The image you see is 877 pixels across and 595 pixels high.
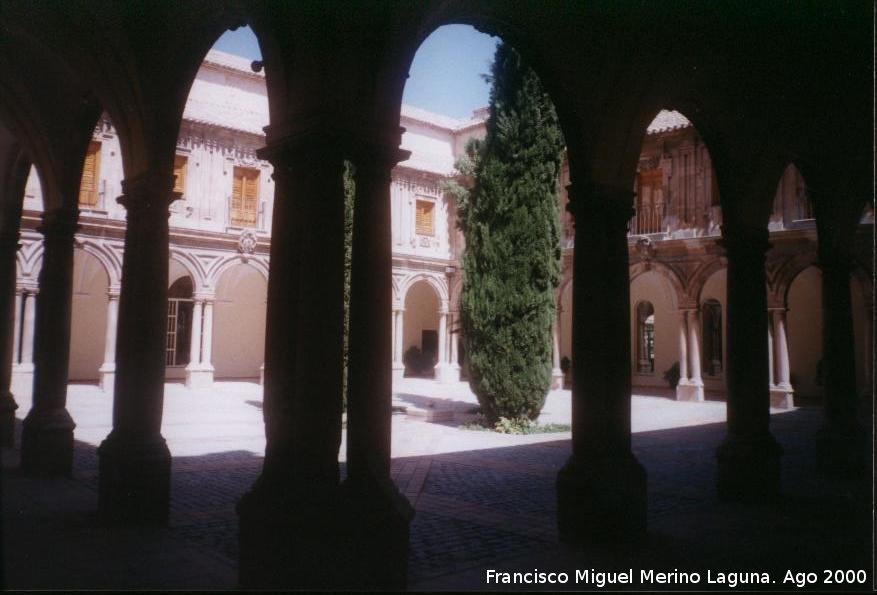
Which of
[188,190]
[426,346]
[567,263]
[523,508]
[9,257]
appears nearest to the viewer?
[523,508]

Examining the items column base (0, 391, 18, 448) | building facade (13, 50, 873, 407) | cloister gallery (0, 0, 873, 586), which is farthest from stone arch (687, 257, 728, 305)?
column base (0, 391, 18, 448)

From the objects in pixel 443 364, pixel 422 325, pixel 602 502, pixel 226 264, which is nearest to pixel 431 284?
pixel 443 364

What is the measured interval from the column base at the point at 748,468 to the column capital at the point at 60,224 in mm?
6743

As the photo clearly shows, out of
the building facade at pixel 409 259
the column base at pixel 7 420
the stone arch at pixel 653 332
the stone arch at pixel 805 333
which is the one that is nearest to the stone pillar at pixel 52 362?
the column base at pixel 7 420

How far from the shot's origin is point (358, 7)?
392 centimetres

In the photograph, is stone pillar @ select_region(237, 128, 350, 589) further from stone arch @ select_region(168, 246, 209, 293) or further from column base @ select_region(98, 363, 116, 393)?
stone arch @ select_region(168, 246, 209, 293)

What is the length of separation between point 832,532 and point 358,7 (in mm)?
5054

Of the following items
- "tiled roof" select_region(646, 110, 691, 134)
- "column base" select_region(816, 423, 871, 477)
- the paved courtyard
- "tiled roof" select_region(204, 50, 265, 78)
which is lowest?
the paved courtyard

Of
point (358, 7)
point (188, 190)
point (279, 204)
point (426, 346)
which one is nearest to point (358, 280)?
point (279, 204)

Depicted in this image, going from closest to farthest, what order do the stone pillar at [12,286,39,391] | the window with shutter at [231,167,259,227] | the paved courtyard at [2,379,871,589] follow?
1. the paved courtyard at [2,379,871,589]
2. the stone pillar at [12,286,39,391]
3. the window with shutter at [231,167,259,227]

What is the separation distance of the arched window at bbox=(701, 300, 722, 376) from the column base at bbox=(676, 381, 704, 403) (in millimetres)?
3159

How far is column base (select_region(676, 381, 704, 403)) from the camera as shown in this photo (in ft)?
61.7

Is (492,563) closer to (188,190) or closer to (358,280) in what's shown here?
(358,280)

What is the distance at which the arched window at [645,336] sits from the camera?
23.6 m
